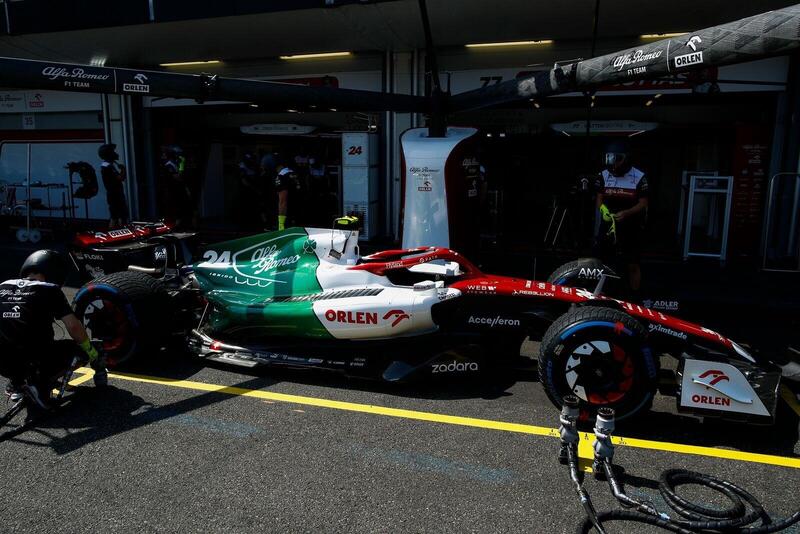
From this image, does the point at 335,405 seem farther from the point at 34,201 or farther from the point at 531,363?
the point at 34,201

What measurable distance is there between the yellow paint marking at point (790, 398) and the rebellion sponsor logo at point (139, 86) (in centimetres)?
650

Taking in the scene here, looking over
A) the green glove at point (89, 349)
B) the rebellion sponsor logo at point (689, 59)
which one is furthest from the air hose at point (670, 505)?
the green glove at point (89, 349)

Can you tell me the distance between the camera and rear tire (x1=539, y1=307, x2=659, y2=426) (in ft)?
12.7

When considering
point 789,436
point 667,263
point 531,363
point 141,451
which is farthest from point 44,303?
point 667,263

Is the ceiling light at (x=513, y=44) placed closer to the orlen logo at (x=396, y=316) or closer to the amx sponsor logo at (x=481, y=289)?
the amx sponsor logo at (x=481, y=289)

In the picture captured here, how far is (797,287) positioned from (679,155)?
7.73m

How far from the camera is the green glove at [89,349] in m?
4.46

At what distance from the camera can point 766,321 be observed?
22.2ft

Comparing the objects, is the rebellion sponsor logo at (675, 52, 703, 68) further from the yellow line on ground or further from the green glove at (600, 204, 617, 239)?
the yellow line on ground

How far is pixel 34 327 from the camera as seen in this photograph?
13.9 feet

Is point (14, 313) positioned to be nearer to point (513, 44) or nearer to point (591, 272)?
point (591, 272)

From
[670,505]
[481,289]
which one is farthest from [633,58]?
[670,505]

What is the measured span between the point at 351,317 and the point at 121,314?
201 centimetres

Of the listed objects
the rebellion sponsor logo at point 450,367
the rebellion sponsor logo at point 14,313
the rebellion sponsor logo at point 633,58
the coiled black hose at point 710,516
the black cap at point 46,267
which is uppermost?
the rebellion sponsor logo at point 633,58
